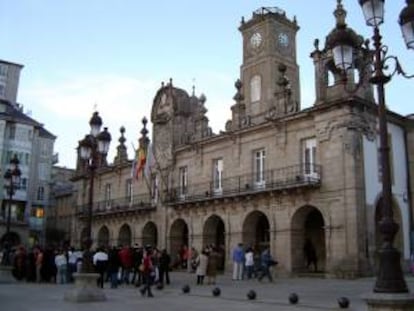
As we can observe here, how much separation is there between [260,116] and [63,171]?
4883 cm

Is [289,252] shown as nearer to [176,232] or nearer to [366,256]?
[366,256]

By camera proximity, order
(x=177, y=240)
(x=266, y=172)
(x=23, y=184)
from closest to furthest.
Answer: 1. (x=266, y=172)
2. (x=177, y=240)
3. (x=23, y=184)

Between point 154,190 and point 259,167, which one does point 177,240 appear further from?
point 259,167

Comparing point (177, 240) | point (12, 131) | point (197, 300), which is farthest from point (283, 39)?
point (12, 131)

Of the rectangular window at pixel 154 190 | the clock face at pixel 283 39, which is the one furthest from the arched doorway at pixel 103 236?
the clock face at pixel 283 39

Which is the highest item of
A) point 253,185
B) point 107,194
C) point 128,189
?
point 128,189

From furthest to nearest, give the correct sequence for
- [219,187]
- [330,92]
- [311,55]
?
[219,187]
[311,55]
[330,92]

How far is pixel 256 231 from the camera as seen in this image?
2764 centimetres

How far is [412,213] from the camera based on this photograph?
2469cm

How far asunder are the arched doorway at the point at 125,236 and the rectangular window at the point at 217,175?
10.2 metres

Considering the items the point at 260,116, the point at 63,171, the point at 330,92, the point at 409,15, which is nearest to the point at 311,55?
the point at 330,92

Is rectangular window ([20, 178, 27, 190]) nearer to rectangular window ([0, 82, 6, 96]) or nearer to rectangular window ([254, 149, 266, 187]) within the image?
rectangular window ([0, 82, 6, 96])

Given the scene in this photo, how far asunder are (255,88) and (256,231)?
10205 mm

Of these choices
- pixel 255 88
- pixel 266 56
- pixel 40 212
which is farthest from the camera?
pixel 40 212
